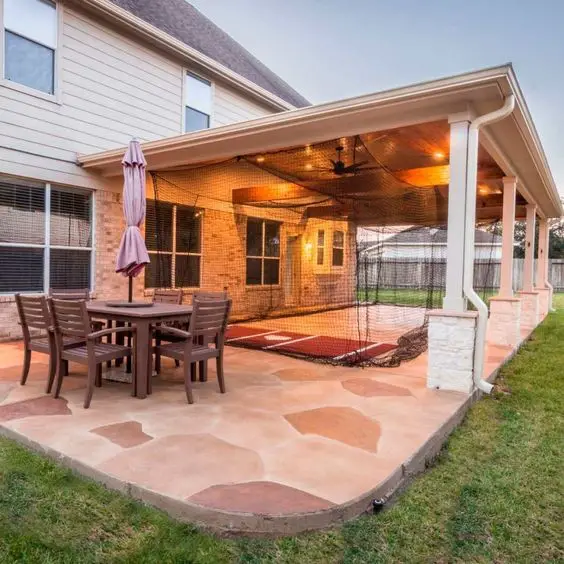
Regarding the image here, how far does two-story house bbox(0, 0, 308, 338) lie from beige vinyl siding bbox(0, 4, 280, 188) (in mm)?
15

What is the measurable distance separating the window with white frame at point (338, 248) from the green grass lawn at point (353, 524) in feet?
34.2

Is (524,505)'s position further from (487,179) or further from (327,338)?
(487,179)

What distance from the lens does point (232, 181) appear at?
9.43 metres

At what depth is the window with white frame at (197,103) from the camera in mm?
9000

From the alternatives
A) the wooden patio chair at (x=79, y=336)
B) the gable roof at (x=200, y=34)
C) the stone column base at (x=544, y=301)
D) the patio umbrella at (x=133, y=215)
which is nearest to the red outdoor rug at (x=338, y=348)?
the patio umbrella at (x=133, y=215)

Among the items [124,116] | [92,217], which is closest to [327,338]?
[92,217]

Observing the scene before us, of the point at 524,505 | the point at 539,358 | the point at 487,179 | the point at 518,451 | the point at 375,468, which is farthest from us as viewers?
the point at 487,179

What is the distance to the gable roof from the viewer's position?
29.0 feet

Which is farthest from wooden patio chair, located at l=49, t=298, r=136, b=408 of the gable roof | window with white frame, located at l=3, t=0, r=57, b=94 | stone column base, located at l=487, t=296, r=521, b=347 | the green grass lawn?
the gable roof

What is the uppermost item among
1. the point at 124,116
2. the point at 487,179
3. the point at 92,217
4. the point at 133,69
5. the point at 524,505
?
the point at 133,69

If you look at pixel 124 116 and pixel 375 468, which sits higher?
pixel 124 116

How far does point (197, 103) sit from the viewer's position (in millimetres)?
9172

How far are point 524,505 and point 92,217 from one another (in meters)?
6.91

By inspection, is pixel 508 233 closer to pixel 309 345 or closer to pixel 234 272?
pixel 309 345
